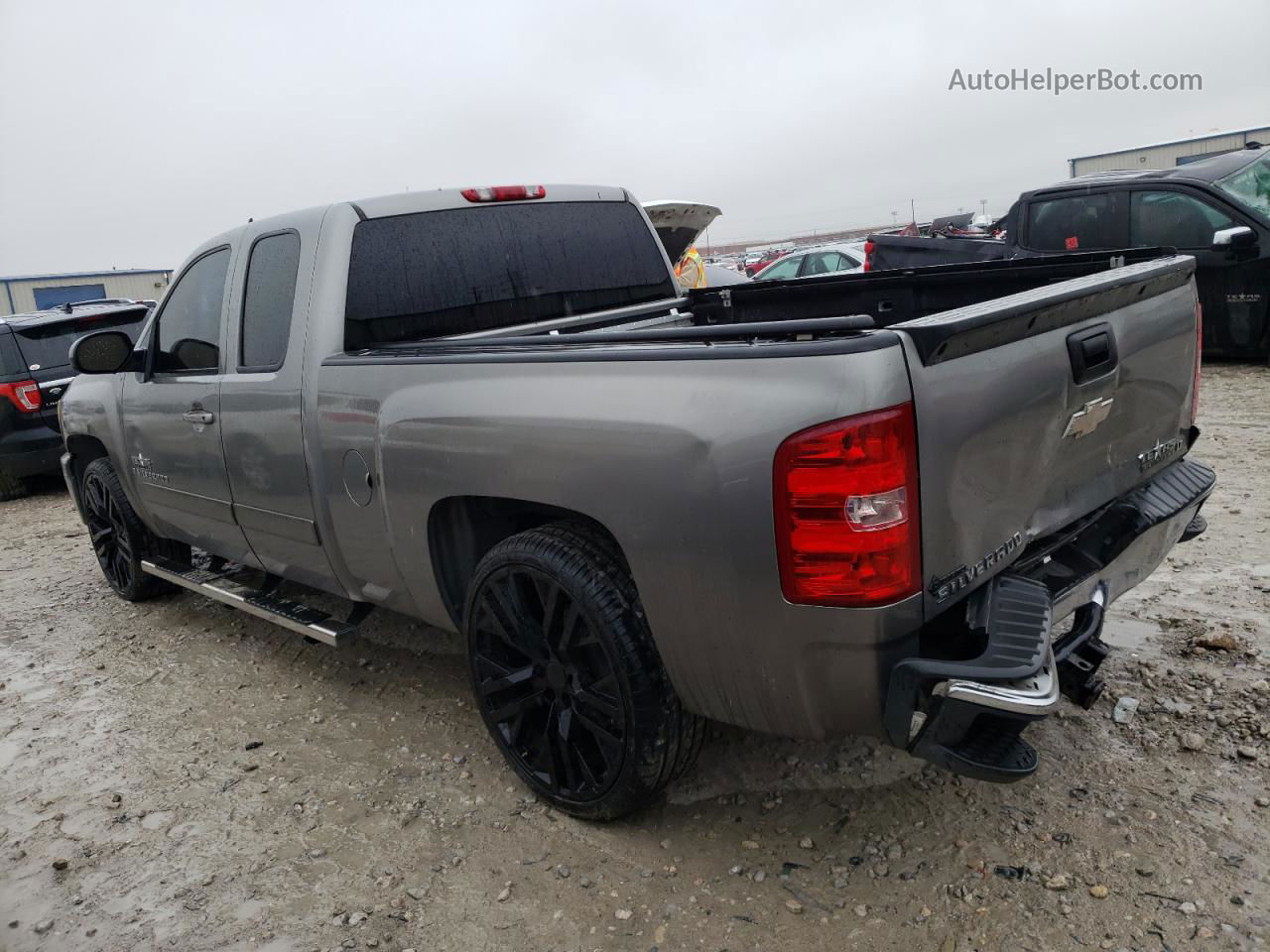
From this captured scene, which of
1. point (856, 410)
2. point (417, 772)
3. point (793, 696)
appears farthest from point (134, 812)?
point (856, 410)

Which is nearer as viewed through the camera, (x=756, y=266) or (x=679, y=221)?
(x=679, y=221)

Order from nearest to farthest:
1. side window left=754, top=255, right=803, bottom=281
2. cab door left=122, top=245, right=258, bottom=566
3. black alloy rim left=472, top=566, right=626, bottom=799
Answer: black alloy rim left=472, top=566, right=626, bottom=799, cab door left=122, top=245, right=258, bottom=566, side window left=754, top=255, right=803, bottom=281

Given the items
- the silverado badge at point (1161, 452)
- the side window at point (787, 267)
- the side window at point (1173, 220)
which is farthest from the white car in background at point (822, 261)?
the silverado badge at point (1161, 452)

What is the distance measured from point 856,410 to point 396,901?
6.02 ft

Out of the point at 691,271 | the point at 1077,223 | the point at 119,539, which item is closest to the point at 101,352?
the point at 119,539

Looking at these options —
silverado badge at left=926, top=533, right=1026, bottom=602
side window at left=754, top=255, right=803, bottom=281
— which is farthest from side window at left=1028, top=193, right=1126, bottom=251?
silverado badge at left=926, top=533, right=1026, bottom=602

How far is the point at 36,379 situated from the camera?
28.1ft

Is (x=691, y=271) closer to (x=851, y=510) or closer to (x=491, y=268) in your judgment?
(x=491, y=268)

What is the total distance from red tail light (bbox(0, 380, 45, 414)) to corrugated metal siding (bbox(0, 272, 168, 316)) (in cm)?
4050

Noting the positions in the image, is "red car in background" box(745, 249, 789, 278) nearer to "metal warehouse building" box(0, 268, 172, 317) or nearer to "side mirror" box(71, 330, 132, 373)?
"side mirror" box(71, 330, 132, 373)

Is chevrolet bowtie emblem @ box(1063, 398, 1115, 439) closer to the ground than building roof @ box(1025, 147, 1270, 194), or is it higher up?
closer to the ground

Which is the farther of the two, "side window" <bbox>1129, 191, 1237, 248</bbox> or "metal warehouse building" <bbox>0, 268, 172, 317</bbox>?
"metal warehouse building" <bbox>0, 268, 172, 317</bbox>

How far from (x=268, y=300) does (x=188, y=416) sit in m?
0.74

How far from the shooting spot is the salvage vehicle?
8172 millimetres
